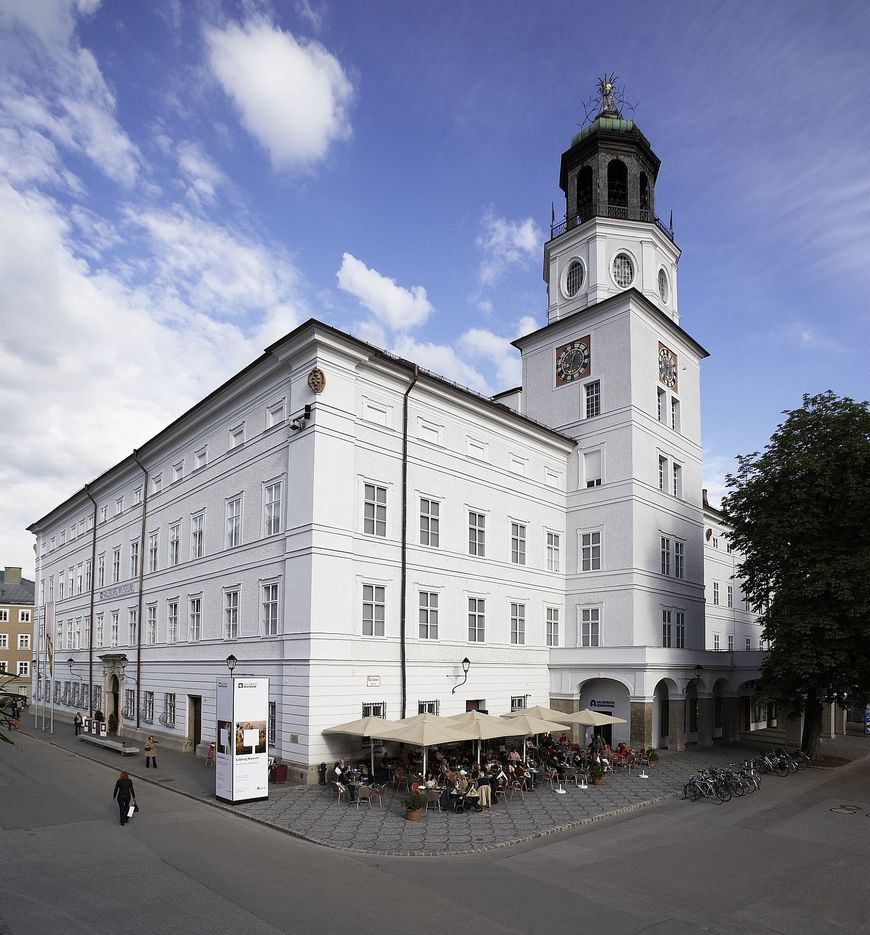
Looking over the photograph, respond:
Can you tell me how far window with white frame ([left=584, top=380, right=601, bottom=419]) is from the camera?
38.5 meters

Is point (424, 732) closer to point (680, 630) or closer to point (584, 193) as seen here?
point (680, 630)

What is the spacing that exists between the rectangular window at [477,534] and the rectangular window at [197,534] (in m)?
12.0

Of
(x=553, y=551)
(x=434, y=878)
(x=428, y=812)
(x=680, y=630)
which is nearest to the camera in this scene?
(x=434, y=878)

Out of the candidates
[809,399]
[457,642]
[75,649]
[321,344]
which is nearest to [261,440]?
[321,344]

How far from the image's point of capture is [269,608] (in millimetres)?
29172

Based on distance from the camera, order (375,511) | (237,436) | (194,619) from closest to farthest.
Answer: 1. (375,511)
2. (237,436)
3. (194,619)

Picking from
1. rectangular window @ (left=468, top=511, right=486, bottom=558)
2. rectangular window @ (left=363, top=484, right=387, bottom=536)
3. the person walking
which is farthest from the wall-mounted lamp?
the person walking

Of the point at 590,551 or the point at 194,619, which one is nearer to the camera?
the point at 194,619

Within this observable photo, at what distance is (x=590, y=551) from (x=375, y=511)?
13.0 meters

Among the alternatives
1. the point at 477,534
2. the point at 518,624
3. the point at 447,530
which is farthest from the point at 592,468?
the point at 447,530

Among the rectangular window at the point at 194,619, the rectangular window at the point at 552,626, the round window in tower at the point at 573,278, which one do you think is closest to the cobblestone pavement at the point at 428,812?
the rectangular window at the point at 194,619

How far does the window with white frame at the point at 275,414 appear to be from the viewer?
2997 centimetres

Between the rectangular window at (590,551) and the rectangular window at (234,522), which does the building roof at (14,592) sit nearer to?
the rectangular window at (234,522)

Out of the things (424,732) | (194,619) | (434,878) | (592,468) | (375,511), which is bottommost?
(434,878)
